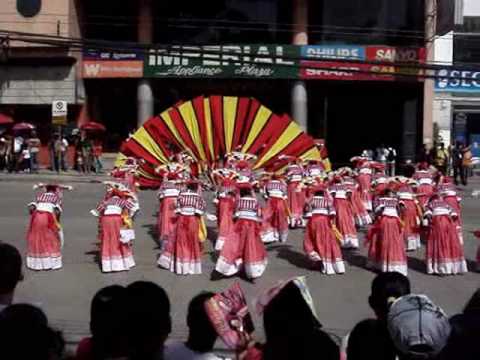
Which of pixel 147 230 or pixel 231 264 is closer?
pixel 231 264

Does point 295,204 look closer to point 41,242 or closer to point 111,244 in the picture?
point 111,244

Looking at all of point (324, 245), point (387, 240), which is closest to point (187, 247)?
point (324, 245)

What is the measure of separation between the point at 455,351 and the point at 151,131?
569 inches

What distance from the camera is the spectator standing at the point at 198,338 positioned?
415 centimetres

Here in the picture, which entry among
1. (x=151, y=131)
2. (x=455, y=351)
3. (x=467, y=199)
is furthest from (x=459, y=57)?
(x=455, y=351)

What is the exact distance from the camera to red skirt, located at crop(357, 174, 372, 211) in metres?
18.9

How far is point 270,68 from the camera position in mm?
32875

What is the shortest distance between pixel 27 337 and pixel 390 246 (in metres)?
9.87

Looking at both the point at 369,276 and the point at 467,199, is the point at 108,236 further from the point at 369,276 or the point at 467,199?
the point at 467,199

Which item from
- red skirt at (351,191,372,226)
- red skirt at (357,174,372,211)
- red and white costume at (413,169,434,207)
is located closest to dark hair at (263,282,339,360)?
red and white costume at (413,169,434,207)

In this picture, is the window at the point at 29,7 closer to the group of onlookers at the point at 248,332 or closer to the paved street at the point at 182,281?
the paved street at the point at 182,281

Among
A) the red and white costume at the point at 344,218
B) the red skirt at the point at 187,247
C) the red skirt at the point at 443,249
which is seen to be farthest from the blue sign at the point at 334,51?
the red skirt at the point at 187,247

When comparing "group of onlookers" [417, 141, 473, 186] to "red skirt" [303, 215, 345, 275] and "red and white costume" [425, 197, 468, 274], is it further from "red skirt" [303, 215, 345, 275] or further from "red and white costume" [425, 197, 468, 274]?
"red skirt" [303, 215, 345, 275]

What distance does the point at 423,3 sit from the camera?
34094 mm
